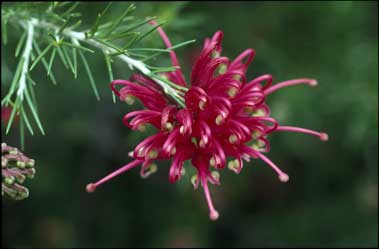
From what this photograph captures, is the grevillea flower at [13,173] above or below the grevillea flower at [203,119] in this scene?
below

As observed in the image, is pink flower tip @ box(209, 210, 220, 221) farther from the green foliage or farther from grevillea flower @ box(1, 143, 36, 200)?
grevillea flower @ box(1, 143, 36, 200)

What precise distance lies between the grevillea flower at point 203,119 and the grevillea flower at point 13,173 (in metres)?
0.24

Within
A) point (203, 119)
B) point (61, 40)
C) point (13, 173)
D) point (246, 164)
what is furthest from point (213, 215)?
point (246, 164)

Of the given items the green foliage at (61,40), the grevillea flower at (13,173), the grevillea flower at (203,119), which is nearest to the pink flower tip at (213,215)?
the grevillea flower at (203,119)

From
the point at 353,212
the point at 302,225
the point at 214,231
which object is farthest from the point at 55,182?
the point at 353,212

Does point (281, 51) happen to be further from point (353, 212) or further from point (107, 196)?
point (107, 196)

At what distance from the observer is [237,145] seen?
1882 mm

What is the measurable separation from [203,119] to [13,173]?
1.89 ft

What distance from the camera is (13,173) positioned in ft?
5.57

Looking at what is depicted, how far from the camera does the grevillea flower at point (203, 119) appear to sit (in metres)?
1.81

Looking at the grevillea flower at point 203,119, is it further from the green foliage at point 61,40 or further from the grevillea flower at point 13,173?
the grevillea flower at point 13,173

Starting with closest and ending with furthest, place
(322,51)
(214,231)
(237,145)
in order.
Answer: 1. (237,145)
2. (322,51)
3. (214,231)

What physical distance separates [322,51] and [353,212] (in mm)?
1056

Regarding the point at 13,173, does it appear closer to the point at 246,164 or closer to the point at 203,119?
the point at 203,119
